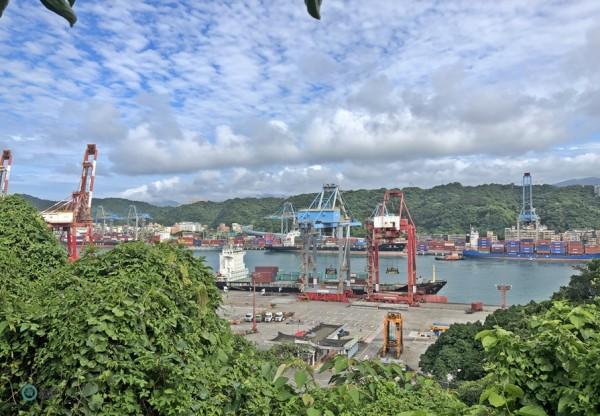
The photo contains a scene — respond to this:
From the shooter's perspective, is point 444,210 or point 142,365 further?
point 444,210

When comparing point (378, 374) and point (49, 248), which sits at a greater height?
point (49, 248)

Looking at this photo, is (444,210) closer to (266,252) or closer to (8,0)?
(266,252)

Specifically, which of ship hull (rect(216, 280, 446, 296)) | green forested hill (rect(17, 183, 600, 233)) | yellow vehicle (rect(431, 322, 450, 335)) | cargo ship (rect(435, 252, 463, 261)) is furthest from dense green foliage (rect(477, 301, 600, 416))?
green forested hill (rect(17, 183, 600, 233))

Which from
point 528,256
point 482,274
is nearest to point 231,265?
point 482,274

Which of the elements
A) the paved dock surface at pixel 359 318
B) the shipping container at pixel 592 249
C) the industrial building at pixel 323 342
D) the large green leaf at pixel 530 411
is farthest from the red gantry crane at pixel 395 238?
the shipping container at pixel 592 249

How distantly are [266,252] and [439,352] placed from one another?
56.1m

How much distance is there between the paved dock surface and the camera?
16844 millimetres

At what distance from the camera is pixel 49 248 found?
3584 mm

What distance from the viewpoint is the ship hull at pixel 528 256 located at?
46.5 meters

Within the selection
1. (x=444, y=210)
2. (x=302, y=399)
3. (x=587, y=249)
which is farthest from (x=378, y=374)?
(x=444, y=210)

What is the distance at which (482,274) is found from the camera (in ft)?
127

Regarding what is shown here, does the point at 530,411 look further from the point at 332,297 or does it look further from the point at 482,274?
the point at 482,274

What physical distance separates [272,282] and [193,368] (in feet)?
104

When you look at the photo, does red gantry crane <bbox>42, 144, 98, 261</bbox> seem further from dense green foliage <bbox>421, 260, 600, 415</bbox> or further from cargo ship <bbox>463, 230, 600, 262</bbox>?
cargo ship <bbox>463, 230, 600, 262</bbox>
